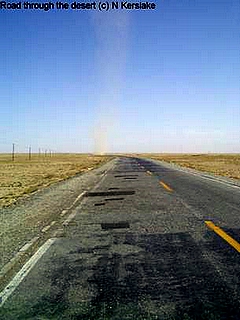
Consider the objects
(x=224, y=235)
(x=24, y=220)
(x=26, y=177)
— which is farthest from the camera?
(x=26, y=177)

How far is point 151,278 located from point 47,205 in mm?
8469

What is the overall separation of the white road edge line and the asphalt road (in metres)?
0.04

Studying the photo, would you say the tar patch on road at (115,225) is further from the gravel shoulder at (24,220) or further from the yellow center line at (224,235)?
the yellow center line at (224,235)

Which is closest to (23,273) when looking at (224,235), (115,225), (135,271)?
(135,271)

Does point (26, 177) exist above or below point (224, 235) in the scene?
below

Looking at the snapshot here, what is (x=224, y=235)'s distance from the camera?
7.32 metres

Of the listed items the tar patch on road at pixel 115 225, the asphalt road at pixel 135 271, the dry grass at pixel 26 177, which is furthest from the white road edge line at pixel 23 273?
the dry grass at pixel 26 177

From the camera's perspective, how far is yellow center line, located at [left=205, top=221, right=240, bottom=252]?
6.51 m

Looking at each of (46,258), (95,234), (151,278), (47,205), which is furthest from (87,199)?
(151,278)

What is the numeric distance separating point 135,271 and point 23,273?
63.7 inches

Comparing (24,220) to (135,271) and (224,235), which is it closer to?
(224,235)

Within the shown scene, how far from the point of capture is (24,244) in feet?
23.3

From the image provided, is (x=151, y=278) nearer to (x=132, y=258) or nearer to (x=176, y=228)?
(x=132, y=258)

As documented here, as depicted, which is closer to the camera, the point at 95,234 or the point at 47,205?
the point at 95,234
